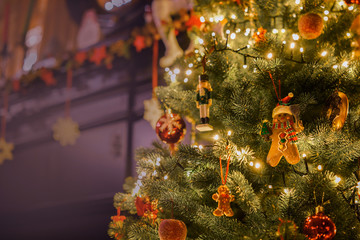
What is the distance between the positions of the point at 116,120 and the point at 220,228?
1.62 m

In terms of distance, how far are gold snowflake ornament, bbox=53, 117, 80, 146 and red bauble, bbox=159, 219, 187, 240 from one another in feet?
5.59

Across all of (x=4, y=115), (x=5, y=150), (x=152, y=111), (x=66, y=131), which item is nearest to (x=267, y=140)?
(x=152, y=111)

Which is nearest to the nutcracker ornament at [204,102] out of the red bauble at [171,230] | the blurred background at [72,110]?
the red bauble at [171,230]

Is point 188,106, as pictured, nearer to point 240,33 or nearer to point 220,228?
point 240,33

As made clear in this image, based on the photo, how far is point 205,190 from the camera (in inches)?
43.9

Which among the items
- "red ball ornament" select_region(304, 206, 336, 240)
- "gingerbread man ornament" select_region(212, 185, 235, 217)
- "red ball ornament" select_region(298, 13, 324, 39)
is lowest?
"red ball ornament" select_region(304, 206, 336, 240)

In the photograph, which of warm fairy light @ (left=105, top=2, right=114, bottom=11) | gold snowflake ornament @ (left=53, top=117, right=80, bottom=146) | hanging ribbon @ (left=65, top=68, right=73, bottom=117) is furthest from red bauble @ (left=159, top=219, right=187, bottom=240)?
warm fairy light @ (left=105, top=2, right=114, bottom=11)

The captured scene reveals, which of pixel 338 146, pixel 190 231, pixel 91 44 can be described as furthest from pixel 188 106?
pixel 91 44

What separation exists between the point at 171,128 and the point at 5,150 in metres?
2.08

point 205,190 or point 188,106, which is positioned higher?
point 188,106

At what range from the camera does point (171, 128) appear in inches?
50.7

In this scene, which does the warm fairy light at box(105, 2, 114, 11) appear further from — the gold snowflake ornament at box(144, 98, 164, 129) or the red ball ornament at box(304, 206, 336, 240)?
the red ball ornament at box(304, 206, 336, 240)

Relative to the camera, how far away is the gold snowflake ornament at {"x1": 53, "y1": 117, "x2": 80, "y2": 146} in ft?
8.41

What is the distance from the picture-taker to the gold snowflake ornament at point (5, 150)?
9.09ft
